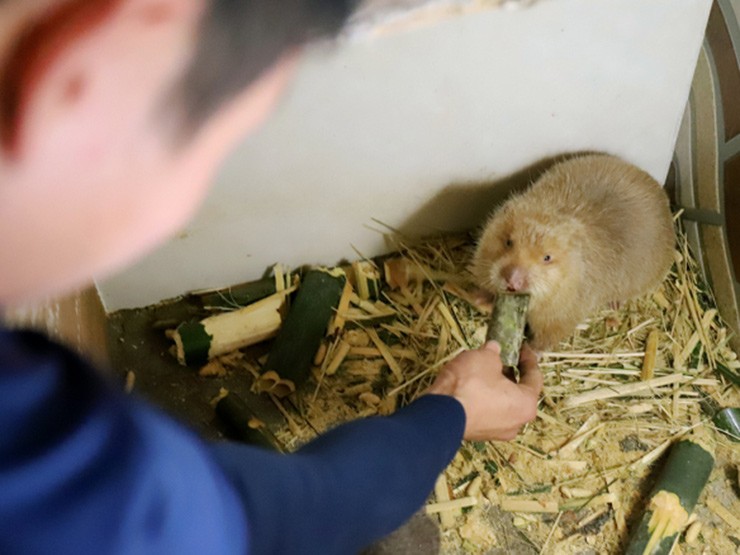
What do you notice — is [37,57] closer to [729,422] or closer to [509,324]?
[509,324]

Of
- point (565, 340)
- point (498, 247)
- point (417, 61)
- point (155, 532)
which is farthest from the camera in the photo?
point (565, 340)

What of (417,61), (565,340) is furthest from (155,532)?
(565,340)

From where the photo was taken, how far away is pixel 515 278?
1.80 meters

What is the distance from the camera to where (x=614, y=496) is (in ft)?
5.82

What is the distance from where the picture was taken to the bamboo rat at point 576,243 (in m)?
1.82

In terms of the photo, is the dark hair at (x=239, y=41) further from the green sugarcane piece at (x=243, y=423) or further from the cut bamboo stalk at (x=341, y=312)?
the cut bamboo stalk at (x=341, y=312)

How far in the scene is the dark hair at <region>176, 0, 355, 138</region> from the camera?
0.99 feet

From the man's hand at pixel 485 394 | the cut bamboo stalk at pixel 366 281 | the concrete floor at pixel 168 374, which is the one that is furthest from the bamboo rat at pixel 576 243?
the concrete floor at pixel 168 374

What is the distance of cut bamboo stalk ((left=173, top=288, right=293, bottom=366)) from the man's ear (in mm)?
1663

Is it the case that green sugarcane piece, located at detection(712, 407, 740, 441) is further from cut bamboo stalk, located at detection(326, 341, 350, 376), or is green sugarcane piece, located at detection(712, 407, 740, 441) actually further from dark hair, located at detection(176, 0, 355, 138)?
dark hair, located at detection(176, 0, 355, 138)

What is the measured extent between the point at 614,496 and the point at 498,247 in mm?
674

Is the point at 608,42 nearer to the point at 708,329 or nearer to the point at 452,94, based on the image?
the point at 452,94

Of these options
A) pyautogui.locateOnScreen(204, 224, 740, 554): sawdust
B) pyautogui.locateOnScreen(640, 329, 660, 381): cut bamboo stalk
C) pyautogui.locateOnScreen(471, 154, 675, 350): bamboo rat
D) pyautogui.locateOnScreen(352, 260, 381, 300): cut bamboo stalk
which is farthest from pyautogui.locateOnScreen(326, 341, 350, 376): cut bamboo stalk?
→ pyautogui.locateOnScreen(640, 329, 660, 381): cut bamboo stalk

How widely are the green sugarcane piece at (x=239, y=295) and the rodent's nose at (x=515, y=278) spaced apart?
649 millimetres
